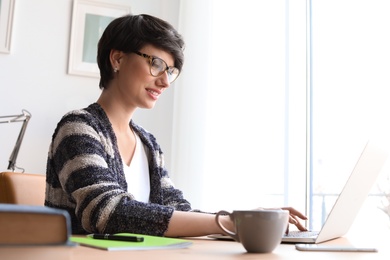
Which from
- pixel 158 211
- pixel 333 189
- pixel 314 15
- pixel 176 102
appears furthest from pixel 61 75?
pixel 158 211

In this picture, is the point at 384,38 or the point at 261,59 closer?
the point at 384,38

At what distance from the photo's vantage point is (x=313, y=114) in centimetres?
232

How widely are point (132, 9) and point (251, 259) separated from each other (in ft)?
9.84

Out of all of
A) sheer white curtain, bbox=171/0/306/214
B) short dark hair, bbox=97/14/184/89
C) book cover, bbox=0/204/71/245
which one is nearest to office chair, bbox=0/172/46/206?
short dark hair, bbox=97/14/184/89

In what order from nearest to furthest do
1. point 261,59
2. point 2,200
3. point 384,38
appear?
1. point 2,200
2. point 384,38
3. point 261,59

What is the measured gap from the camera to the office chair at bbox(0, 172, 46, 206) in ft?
4.96

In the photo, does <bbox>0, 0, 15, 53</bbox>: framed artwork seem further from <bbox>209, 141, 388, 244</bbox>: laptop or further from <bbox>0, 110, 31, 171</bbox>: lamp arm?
<bbox>209, 141, 388, 244</bbox>: laptop

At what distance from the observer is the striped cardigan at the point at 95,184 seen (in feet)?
3.40

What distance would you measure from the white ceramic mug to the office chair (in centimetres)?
98

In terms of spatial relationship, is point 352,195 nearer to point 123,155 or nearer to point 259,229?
point 259,229

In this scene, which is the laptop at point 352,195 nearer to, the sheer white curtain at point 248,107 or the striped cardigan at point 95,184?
the striped cardigan at point 95,184

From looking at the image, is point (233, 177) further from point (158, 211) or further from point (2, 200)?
point (158, 211)

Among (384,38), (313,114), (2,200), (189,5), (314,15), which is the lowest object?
(2,200)

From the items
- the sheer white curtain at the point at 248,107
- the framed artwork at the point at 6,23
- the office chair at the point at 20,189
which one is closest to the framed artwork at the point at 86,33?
the framed artwork at the point at 6,23
